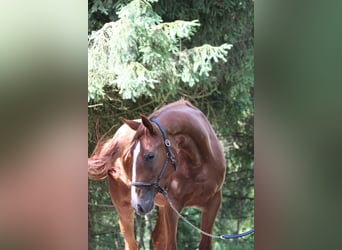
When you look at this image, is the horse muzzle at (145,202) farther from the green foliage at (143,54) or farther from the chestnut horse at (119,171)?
the green foliage at (143,54)

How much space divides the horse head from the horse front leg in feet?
0.68

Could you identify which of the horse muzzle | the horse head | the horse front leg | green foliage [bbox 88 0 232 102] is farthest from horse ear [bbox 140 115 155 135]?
the horse front leg

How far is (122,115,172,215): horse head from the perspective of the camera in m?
1.88

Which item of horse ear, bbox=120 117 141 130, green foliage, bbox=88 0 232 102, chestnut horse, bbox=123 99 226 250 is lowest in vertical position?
chestnut horse, bbox=123 99 226 250

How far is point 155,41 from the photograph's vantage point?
1.96 meters

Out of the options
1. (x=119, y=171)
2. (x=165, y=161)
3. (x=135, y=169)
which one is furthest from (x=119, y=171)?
(x=165, y=161)

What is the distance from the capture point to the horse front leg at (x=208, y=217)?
76.2 inches

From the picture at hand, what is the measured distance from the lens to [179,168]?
1.93m

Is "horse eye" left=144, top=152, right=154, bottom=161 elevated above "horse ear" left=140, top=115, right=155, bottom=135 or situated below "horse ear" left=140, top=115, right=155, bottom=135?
below

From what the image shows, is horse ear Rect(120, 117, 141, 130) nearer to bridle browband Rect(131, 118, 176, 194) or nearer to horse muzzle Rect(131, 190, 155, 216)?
bridle browband Rect(131, 118, 176, 194)

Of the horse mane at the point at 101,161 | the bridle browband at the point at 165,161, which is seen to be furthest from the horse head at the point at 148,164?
the horse mane at the point at 101,161
